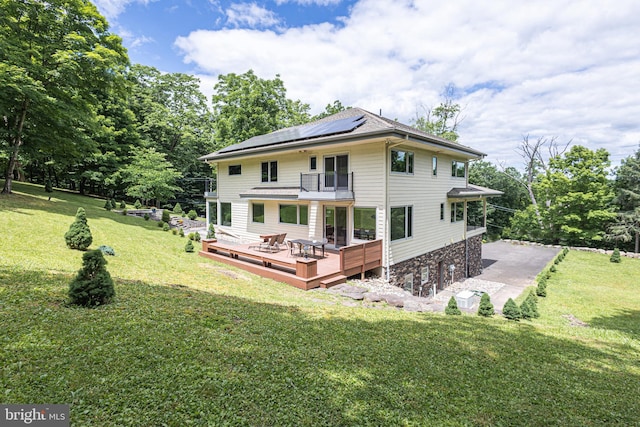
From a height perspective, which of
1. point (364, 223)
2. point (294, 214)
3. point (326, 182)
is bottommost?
point (364, 223)

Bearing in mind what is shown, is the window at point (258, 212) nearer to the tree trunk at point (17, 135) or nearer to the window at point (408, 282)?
the window at point (408, 282)

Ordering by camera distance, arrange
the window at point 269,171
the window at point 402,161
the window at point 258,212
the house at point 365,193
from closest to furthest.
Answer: the house at point 365,193, the window at point 402,161, the window at point 269,171, the window at point 258,212

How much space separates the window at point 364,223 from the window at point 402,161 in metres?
1.99

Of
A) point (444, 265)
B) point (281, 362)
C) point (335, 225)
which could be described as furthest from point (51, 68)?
point (444, 265)

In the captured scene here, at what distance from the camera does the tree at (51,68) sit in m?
14.1

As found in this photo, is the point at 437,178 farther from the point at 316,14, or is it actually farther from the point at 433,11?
the point at 316,14

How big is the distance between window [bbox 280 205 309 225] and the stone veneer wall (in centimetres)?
487

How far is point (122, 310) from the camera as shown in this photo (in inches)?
208

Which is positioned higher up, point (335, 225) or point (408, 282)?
point (335, 225)

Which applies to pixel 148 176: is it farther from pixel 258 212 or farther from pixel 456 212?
pixel 456 212

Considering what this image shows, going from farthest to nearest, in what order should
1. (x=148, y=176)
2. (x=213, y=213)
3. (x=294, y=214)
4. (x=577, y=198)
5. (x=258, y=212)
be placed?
(x=148, y=176), (x=577, y=198), (x=213, y=213), (x=258, y=212), (x=294, y=214)

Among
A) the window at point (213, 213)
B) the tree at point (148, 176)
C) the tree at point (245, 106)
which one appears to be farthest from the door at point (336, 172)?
the tree at point (148, 176)

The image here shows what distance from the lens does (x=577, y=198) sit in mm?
25422

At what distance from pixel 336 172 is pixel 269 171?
496cm
